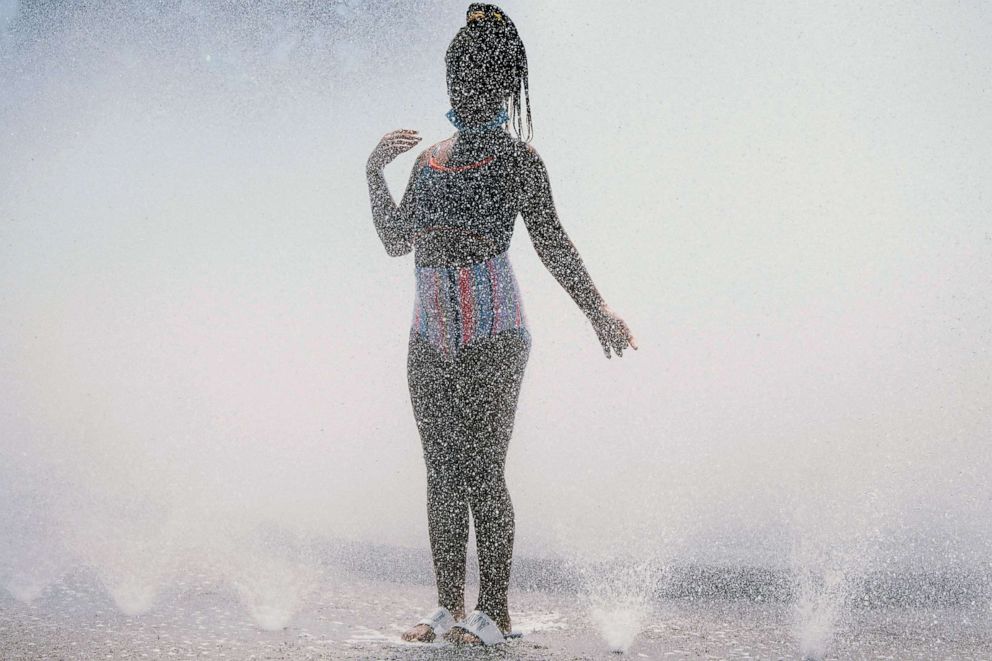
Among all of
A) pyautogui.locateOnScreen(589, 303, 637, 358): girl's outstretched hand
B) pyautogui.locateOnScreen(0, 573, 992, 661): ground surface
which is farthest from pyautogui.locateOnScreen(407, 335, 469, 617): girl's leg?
pyautogui.locateOnScreen(589, 303, 637, 358): girl's outstretched hand

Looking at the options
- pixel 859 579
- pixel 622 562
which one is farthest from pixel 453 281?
pixel 859 579

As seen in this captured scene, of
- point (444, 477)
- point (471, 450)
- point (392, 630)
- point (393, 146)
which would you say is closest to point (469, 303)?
point (471, 450)

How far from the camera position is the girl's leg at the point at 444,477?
12.1 ft

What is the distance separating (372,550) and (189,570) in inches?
44.3

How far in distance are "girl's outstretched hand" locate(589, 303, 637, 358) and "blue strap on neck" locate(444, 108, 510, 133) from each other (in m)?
0.87

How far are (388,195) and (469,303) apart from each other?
2.26ft

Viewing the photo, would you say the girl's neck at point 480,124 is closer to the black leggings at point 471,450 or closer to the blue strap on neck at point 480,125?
the blue strap on neck at point 480,125

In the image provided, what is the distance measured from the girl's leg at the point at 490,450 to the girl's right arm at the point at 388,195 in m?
0.63

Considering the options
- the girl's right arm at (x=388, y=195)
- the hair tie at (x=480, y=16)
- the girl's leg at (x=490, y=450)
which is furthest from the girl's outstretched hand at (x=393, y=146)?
the girl's leg at (x=490, y=450)

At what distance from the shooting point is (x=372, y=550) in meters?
5.49

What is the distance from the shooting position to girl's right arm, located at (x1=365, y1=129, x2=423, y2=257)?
12.8ft

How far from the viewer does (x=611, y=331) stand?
371 cm

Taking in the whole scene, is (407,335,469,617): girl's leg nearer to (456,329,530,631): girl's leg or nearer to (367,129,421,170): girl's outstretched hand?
(456,329,530,631): girl's leg

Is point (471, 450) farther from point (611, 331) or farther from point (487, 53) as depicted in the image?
point (487, 53)
